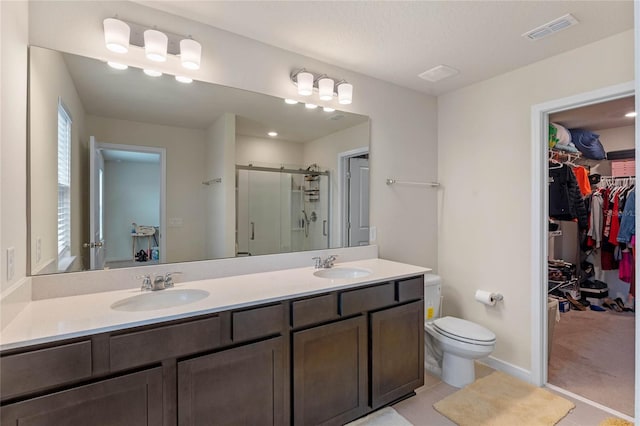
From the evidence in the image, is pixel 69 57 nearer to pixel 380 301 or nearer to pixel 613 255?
pixel 380 301

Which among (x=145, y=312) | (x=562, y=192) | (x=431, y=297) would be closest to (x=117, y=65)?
(x=145, y=312)

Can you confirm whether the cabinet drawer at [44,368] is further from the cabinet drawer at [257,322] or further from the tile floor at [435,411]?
the tile floor at [435,411]

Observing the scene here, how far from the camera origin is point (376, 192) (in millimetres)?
2795

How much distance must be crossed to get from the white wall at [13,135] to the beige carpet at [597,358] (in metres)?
3.48

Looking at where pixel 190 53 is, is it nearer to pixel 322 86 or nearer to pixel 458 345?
pixel 322 86

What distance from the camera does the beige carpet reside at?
2299mm

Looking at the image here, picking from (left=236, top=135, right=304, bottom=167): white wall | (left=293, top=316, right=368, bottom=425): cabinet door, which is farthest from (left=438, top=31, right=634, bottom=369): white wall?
(left=236, top=135, right=304, bottom=167): white wall

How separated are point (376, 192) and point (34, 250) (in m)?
2.28

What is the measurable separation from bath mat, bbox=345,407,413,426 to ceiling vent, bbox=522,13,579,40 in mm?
2593

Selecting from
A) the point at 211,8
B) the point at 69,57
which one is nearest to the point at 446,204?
the point at 211,8

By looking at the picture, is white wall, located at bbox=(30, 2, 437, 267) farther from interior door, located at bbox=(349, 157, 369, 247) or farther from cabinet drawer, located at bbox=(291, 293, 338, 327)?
cabinet drawer, located at bbox=(291, 293, 338, 327)

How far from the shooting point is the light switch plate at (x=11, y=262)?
126 centimetres

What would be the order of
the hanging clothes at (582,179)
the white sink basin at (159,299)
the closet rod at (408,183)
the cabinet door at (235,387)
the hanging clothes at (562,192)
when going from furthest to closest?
the hanging clothes at (582,179) → the hanging clothes at (562,192) → the closet rod at (408,183) → the white sink basin at (159,299) → the cabinet door at (235,387)

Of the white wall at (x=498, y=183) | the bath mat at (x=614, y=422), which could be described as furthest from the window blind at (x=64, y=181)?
the bath mat at (x=614, y=422)
